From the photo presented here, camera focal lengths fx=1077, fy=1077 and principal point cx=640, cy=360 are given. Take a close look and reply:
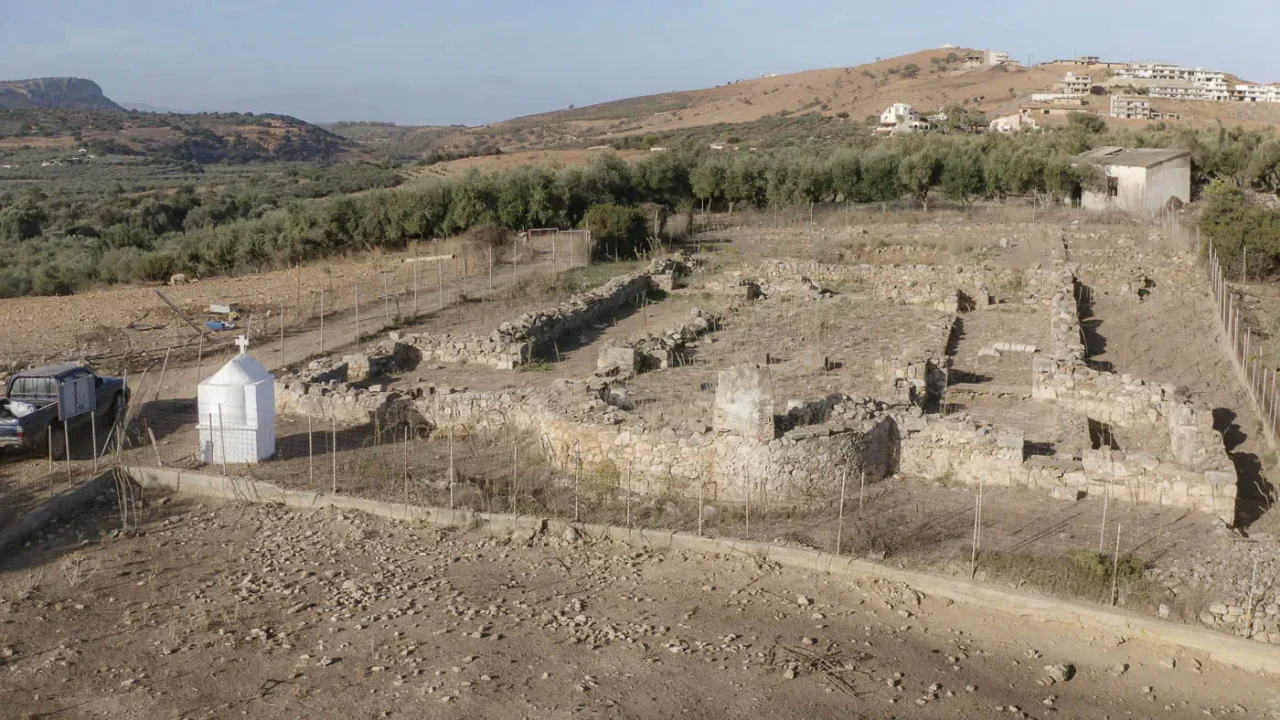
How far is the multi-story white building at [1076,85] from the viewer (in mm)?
92950

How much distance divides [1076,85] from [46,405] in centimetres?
9760

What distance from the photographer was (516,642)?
866 cm

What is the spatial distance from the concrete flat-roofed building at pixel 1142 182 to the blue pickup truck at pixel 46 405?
3754 centimetres

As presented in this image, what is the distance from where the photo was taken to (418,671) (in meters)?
8.12

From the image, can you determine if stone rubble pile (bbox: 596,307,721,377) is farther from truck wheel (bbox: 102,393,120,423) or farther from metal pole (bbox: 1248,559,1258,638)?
metal pole (bbox: 1248,559,1258,638)

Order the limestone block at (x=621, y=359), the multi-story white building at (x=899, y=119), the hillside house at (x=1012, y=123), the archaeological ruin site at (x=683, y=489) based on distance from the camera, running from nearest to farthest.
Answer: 1. the archaeological ruin site at (x=683, y=489)
2. the limestone block at (x=621, y=359)
3. the hillside house at (x=1012, y=123)
4. the multi-story white building at (x=899, y=119)

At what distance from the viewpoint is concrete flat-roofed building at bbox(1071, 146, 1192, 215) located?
41.5 m

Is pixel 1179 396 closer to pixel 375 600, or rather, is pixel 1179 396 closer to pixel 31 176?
pixel 375 600

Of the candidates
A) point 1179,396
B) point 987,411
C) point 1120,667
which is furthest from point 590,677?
point 1179,396

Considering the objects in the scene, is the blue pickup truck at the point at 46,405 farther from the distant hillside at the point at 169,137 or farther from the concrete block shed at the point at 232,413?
the distant hillside at the point at 169,137

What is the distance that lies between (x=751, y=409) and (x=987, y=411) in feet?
17.6

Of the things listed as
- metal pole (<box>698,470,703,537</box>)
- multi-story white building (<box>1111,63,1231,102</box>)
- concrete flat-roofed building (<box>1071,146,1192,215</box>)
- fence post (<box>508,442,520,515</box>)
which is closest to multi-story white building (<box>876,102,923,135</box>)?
multi-story white building (<box>1111,63,1231,102</box>)

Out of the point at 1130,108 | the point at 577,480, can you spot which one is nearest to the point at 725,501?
the point at 577,480

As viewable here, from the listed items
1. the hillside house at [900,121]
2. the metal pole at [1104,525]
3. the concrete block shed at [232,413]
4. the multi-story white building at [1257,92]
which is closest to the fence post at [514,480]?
the concrete block shed at [232,413]
